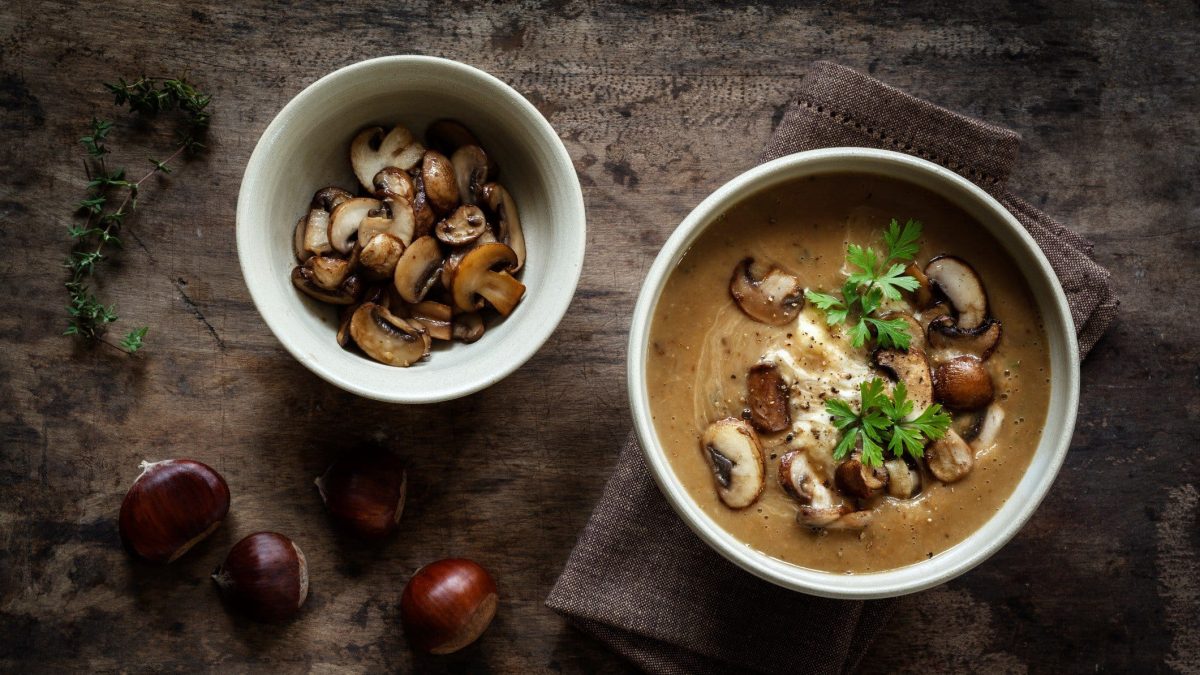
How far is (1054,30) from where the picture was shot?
7.85 feet

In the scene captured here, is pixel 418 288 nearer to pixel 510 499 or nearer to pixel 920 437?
pixel 510 499

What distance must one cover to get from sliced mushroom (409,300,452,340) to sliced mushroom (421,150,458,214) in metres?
0.23

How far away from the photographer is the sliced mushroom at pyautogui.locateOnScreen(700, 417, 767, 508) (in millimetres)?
1857

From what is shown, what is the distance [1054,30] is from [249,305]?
2.26 metres

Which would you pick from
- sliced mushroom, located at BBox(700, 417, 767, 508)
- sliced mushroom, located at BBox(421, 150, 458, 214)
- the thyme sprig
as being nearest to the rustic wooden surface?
the thyme sprig

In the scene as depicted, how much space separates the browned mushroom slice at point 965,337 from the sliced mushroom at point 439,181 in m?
1.13

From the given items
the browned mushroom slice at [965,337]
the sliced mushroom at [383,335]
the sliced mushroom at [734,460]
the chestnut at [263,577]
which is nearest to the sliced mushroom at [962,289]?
the browned mushroom slice at [965,337]

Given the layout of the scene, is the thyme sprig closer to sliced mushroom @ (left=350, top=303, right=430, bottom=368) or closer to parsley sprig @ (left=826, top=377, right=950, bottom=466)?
sliced mushroom @ (left=350, top=303, right=430, bottom=368)

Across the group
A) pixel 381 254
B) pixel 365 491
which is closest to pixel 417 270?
pixel 381 254

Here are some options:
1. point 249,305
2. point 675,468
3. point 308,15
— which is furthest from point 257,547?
point 308,15

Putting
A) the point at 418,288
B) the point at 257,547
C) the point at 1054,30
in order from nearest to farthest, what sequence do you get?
the point at 418,288, the point at 257,547, the point at 1054,30

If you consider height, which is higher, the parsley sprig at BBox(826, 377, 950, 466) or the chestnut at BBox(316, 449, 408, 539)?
the parsley sprig at BBox(826, 377, 950, 466)

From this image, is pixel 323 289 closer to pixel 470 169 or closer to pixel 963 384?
pixel 470 169

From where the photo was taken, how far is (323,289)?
6.69ft
